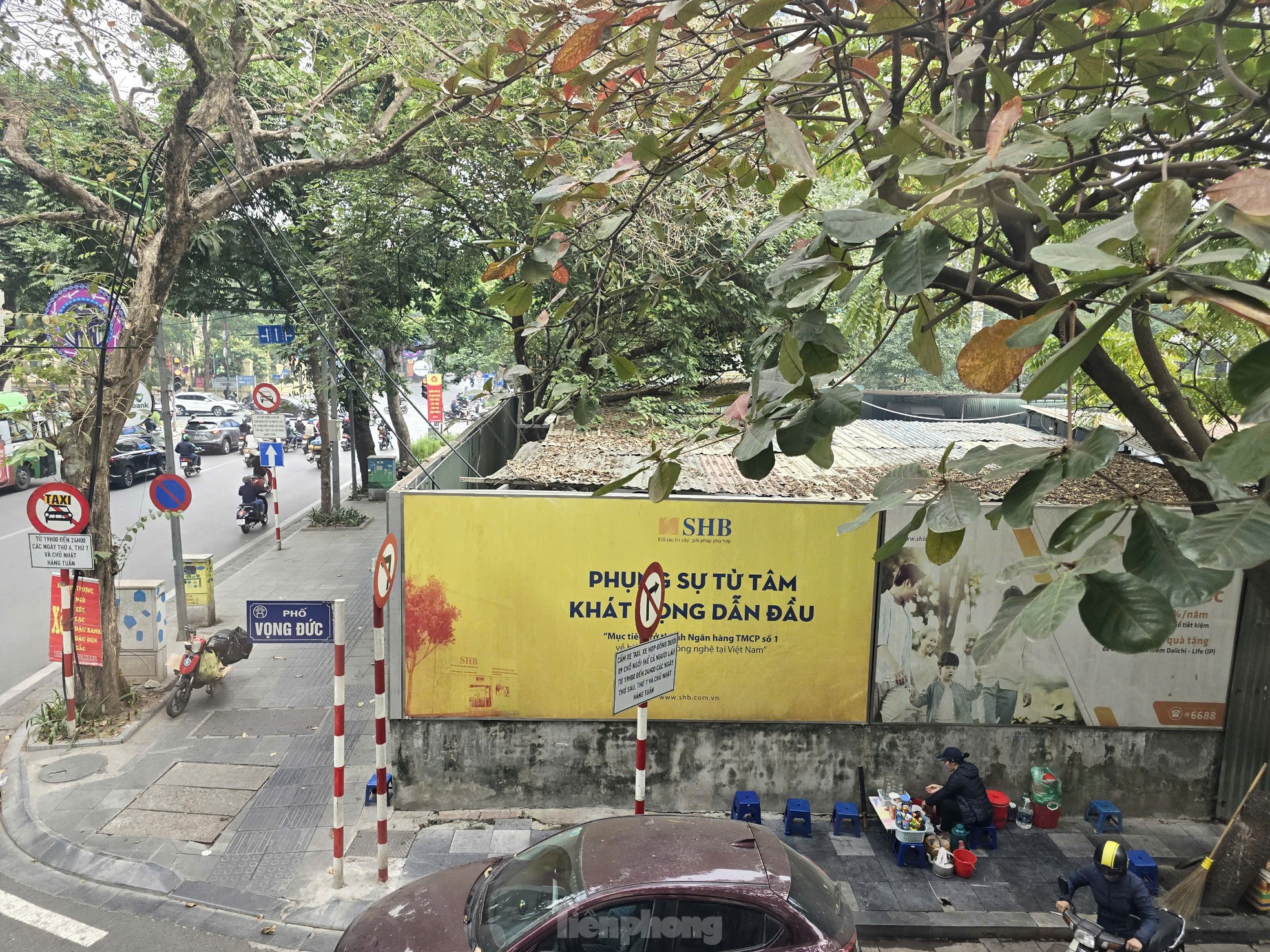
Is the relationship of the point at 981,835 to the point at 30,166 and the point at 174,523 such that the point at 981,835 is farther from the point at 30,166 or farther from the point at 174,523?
the point at 30,166

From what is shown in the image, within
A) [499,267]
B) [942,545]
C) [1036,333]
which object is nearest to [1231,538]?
[1036,333]

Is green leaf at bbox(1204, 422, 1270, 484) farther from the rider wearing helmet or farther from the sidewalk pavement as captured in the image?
the sidewalk pavement

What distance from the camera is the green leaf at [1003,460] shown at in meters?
2.69

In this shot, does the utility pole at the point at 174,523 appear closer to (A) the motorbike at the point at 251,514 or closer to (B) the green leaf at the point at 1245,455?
(A) the motorbike at the point at 251,514

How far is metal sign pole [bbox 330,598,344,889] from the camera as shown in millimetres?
5844

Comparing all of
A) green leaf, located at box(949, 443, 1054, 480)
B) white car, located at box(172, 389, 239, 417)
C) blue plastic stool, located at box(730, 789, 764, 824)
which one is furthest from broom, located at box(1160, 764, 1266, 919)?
white car, located at box(172, 389, 239, 417)

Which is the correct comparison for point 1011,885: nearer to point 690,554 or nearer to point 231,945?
point 690,554

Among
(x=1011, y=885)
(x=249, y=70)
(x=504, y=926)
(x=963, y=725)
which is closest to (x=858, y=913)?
(x=1011, y=885)

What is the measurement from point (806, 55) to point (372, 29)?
20.8 ft

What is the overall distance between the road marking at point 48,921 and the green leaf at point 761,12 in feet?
21.4

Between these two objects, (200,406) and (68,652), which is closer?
(68,652)

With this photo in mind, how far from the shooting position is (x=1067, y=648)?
686 cm

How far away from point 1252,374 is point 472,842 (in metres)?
6.07

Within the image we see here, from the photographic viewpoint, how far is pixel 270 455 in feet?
55.4
